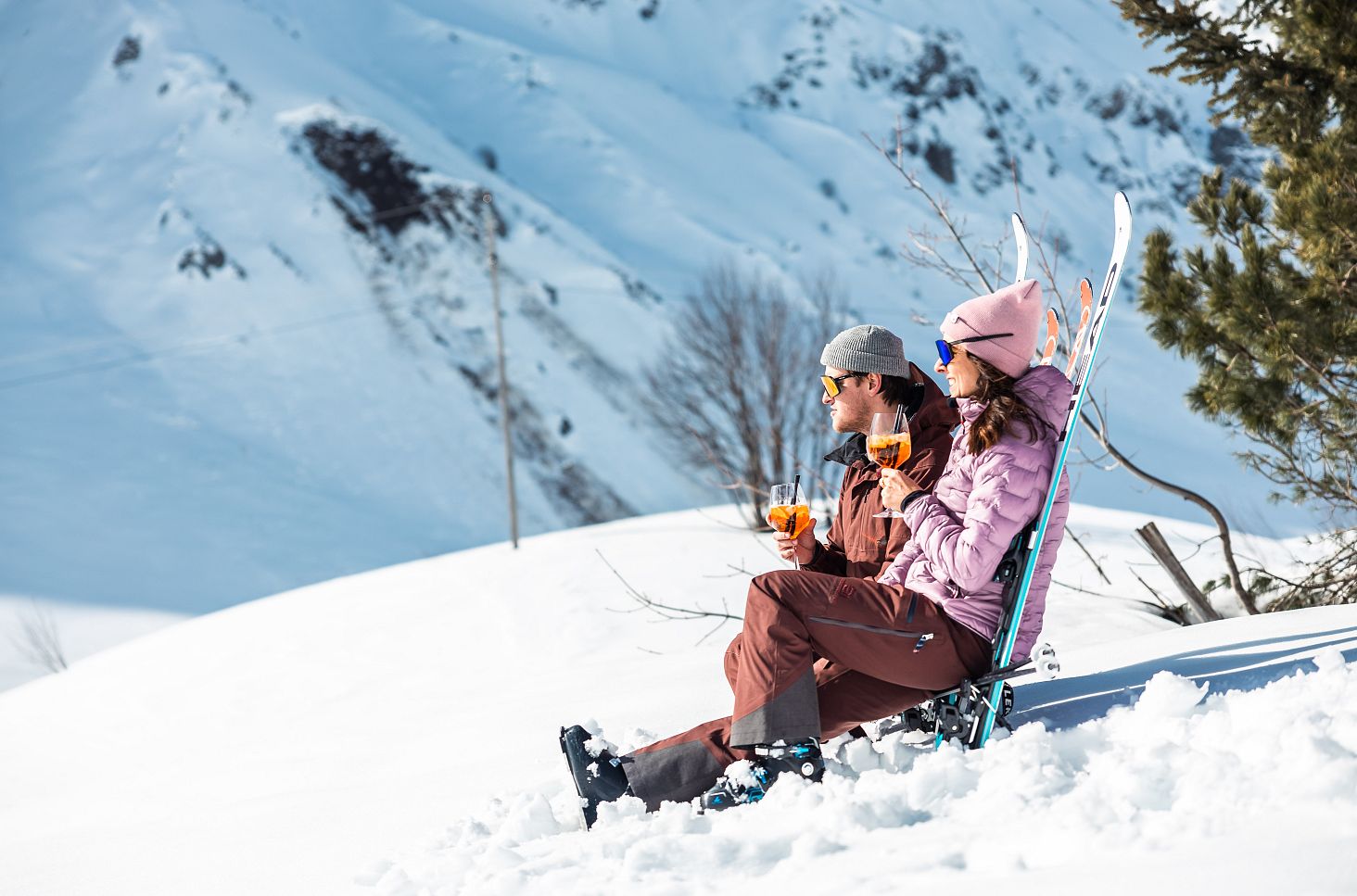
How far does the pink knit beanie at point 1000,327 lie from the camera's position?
10.4ft

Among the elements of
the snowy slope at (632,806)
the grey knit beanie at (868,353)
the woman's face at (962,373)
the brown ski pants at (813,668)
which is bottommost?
the snowy slope at (632,806)

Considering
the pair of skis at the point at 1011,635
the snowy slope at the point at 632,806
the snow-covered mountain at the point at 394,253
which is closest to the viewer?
the snowy slope at the point at 632,806

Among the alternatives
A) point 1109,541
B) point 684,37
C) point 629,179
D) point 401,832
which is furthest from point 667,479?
point 684,37

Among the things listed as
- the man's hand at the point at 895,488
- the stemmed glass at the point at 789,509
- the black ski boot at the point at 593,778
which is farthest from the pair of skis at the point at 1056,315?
the black ski boot at the point at 593,778

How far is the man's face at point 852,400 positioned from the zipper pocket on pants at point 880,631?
794mm

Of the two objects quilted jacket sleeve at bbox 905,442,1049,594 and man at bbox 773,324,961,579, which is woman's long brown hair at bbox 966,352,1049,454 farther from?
man at bbox 773,324,961,579

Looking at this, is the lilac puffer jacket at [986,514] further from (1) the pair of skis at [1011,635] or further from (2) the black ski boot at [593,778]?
(2) the black ski boot at [593,778]

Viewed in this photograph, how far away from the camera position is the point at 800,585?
3.14 metres

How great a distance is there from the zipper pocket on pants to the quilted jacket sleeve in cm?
19

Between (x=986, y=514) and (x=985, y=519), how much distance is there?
0.01m

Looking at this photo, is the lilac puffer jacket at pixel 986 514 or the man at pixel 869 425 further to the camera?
the man at pixel 869 425

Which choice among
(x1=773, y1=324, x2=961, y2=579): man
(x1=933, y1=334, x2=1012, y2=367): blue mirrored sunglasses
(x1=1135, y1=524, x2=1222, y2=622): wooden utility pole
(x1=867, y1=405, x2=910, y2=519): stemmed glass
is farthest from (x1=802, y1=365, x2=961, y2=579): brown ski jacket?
(x1=1135, y1=524, x2=1222, y2=622): wooden utility pole

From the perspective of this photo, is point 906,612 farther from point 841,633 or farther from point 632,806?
point 632,806

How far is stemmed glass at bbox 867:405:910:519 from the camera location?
11.0ft
